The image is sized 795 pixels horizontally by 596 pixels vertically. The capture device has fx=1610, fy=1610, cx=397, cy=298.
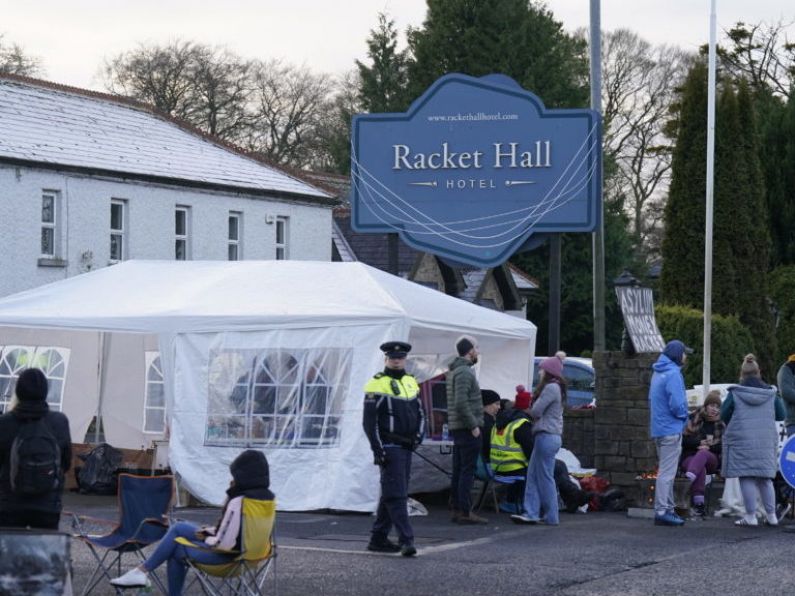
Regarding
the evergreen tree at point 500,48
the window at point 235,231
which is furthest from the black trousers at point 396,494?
the evergreen tree at point 500,48

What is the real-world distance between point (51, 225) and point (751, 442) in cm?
2014

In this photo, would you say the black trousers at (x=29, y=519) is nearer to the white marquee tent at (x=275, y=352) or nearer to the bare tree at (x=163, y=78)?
the white marquee tent at (x=275, y=352)

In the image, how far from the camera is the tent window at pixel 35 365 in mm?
20266

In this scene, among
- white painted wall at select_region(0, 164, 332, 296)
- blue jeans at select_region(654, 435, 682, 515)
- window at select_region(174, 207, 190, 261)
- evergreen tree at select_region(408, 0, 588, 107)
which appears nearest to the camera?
blue jeans at select_region(654, 435, 682, 515)

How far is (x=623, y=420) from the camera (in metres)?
18.2

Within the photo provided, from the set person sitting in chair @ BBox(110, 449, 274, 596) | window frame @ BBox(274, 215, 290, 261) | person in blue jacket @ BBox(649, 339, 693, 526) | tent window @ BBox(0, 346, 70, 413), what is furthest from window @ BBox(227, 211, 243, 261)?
person sitting in chair @ BBox(110, 449, 274, 596)

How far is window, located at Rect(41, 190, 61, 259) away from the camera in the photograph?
109 ft

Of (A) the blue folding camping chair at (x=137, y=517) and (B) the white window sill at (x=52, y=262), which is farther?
(B) the white window sill at (x=52, y=262)

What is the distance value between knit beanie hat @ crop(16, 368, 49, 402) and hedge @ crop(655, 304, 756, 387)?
2399cm

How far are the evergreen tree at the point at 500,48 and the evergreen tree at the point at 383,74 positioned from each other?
2.39 m

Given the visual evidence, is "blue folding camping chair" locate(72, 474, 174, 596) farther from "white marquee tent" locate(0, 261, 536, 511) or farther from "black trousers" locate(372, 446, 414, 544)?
"white marquee tent" locate(0, 261, 536, 511)

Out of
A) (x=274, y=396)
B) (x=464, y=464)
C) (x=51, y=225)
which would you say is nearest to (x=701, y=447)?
(x=464, y=464)

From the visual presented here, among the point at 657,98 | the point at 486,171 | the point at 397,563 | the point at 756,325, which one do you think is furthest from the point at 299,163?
the point at 397,563

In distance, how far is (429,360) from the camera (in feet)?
64.5
